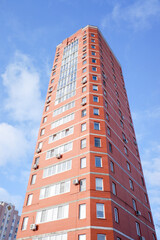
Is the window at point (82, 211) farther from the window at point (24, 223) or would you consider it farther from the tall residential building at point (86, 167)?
the window at point (24, 223)

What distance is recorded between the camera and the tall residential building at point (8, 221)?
76094 millimetres

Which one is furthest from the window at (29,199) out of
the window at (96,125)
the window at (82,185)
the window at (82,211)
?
the window at (96,125)

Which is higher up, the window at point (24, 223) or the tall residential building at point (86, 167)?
the tall residential building at point (86, 167)

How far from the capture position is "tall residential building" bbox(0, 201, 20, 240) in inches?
2996

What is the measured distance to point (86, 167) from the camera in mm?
26188

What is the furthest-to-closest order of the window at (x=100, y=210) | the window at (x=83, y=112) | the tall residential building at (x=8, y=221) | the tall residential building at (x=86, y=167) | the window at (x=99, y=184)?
the tall residential building at (x=8, y=221)
the window at (x=83, y=112)
the window at (x=99, y=184)
the tall residential building at (x=86, y=167)
the window at (x=100, y=210)

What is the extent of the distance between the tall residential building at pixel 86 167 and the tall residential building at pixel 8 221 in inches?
2255

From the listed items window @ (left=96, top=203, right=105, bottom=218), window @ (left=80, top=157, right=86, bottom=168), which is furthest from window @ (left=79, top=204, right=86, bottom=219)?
window @ (left=80, top=157, right=86, bottom=168)

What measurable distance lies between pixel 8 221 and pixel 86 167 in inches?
2692

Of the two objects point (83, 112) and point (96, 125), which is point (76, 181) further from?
point (83, 112)

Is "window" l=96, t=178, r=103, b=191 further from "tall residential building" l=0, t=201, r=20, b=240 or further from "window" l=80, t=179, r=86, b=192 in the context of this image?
"tall residential building" l=0, t=201, r=20, b=240

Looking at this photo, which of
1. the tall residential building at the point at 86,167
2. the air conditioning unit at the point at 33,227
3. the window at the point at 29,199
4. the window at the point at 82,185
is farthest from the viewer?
the window at the point at 29,199

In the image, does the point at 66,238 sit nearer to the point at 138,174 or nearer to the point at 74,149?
the point at 74,149

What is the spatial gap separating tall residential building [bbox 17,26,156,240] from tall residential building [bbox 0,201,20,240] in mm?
57272
